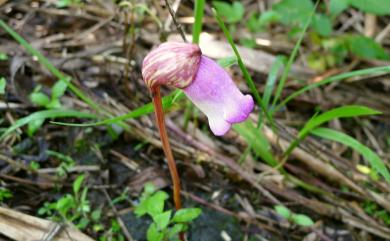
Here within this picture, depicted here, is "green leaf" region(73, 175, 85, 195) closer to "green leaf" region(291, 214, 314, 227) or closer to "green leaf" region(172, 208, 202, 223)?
"green leaf" region(172, 208, 202, 223)

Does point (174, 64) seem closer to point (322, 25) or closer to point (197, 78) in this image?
point (197, 78)

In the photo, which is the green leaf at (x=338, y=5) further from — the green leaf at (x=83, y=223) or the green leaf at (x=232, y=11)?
the green leaf at (x=83, y=223)

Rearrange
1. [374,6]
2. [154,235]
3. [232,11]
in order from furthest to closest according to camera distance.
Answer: [232,11] < [374,6] < [154,235]

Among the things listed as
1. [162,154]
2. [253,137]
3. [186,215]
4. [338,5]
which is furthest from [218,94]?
[338,5]

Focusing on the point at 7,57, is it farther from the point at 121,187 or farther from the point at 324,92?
the point at 324,92

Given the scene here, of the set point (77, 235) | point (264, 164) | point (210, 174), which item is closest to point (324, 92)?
point (264, 164)
